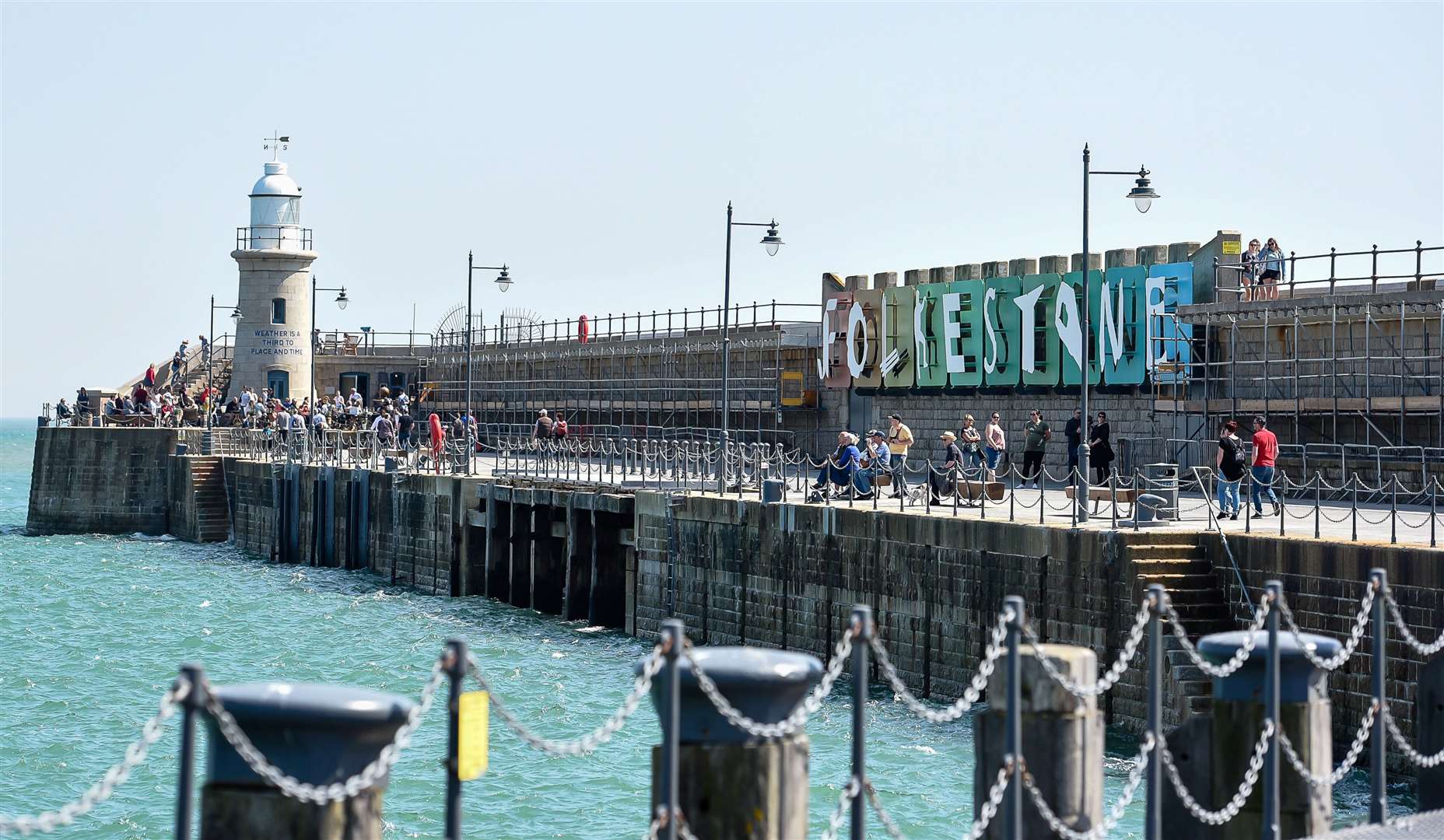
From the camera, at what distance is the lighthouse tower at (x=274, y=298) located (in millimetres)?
69125

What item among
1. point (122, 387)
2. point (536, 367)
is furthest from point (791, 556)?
point (122, 387)

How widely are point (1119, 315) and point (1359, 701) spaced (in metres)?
18.4

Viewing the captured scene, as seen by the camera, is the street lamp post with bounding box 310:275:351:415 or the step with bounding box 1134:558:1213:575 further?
the street lamp post with bounding box 310:275:351:415

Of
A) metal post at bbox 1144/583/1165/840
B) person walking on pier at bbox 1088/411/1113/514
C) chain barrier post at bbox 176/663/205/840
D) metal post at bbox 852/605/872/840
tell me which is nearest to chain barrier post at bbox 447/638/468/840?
chain barrier post at bbox 176/663/205/840

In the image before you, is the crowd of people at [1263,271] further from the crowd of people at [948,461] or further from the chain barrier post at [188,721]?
the chain barrier post at [188,721]

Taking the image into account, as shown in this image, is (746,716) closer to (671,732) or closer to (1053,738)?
(671,732)

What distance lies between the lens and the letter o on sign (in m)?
45.5

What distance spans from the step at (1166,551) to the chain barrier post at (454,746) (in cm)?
1664

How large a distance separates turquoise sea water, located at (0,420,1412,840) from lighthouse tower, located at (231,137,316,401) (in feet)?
57.3

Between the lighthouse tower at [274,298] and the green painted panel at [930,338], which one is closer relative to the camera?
the green painted panel at [930,338]

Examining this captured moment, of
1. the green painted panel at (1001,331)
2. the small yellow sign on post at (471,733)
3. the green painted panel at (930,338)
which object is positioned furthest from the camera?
the green painted panel at (930,338)

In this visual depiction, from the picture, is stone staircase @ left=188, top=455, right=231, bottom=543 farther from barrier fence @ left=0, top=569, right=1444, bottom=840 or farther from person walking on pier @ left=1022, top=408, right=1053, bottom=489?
barrier fence @ left=0, top=569, right=1444, bottom=840

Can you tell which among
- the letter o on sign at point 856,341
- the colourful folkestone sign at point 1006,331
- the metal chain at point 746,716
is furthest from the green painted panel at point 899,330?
the metal chain at point 746,716

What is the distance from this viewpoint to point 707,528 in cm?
3291
